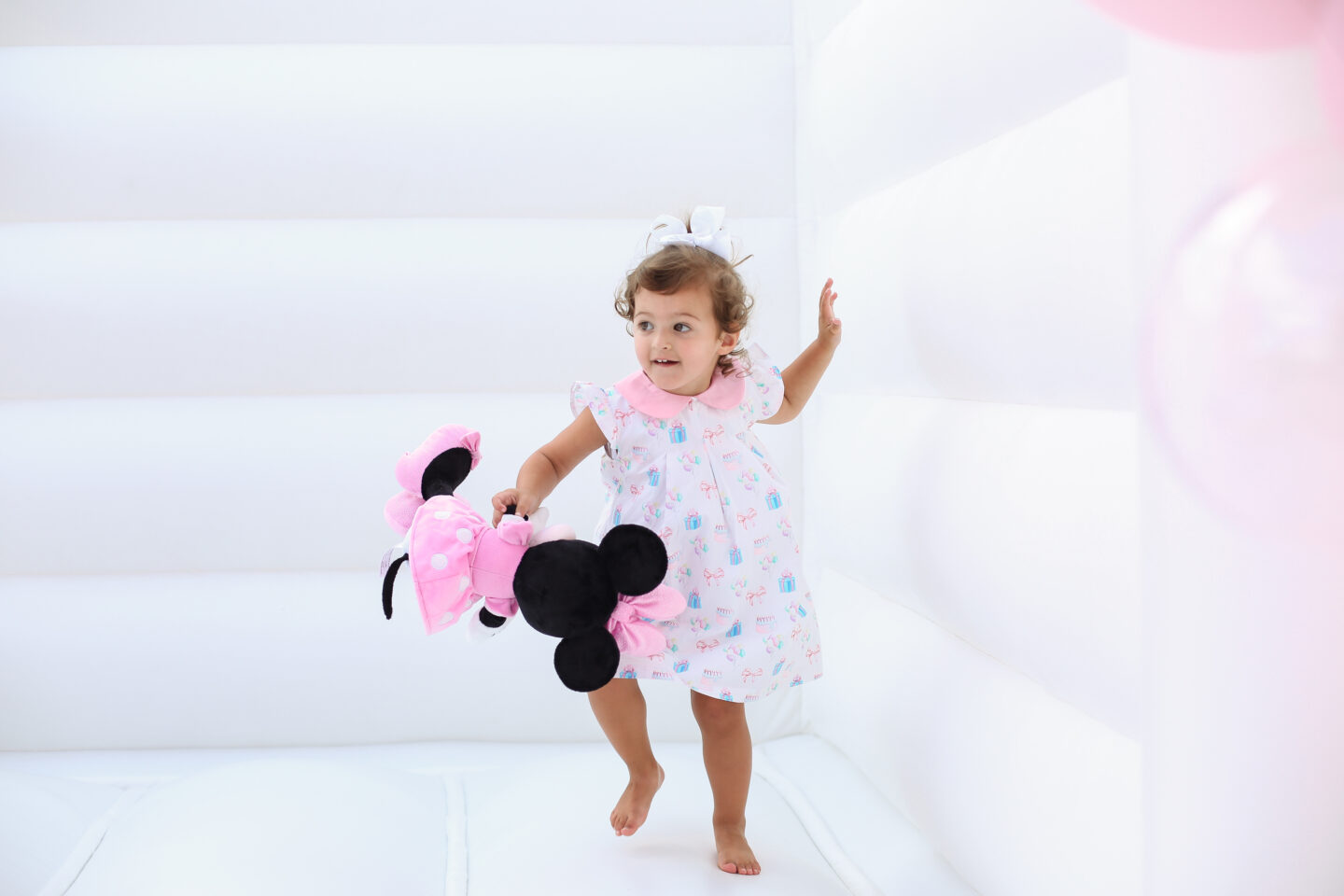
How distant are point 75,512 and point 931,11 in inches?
57.3

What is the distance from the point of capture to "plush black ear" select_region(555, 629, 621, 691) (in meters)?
1.08

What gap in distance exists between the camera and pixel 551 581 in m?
1.08

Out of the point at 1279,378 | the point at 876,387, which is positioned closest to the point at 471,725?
the point at 876,387

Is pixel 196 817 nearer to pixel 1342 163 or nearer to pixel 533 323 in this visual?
pixel 533 323

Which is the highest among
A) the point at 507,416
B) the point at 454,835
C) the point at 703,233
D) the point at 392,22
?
the point at 392,22

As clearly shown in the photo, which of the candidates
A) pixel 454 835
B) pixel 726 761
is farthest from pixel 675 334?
pixel 454 835

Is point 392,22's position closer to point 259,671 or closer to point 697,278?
point 697,278

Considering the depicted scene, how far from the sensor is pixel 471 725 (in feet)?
5.68

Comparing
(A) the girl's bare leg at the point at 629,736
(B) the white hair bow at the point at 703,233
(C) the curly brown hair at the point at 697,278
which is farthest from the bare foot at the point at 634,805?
(B) the white hair bow at the point at 703,233

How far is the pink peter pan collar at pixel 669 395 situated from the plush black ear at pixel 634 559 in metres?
0.23

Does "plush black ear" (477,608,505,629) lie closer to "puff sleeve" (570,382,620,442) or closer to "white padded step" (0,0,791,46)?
"puff sleeve" (570,382,620,442)

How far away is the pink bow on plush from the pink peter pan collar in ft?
0.80

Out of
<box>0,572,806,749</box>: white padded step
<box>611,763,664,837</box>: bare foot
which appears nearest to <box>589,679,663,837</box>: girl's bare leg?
<box>611,763,664,837</box>: bare foot

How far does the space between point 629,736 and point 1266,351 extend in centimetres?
95
